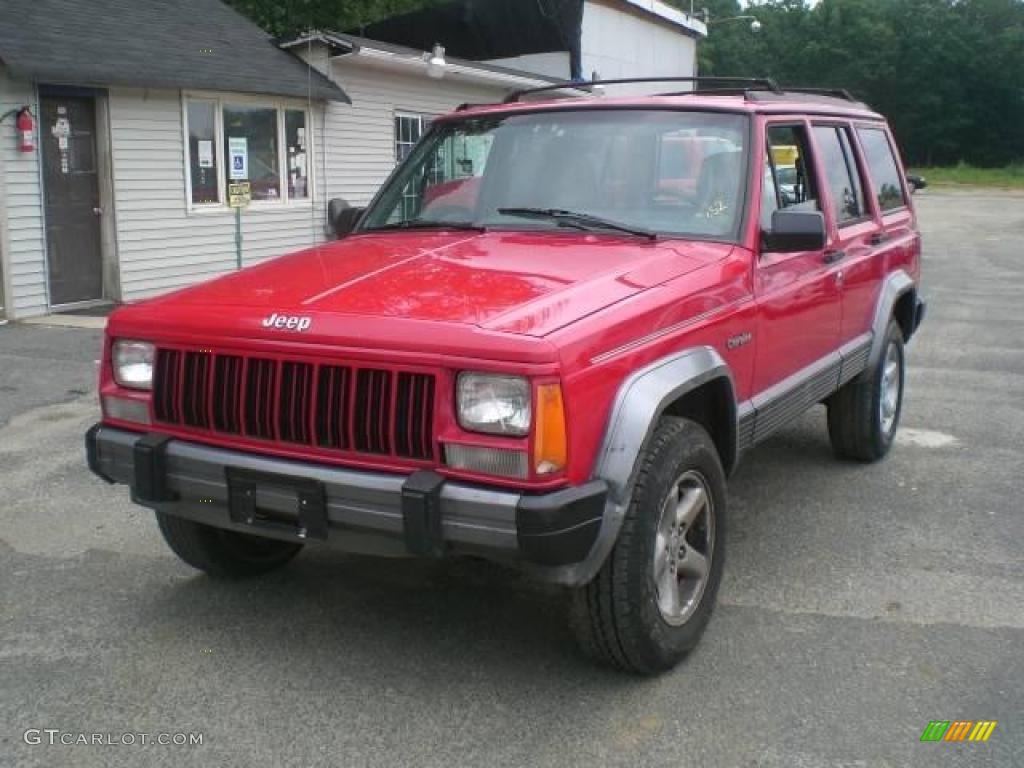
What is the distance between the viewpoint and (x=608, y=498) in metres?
3.05

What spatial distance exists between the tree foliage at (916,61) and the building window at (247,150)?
2285 inches

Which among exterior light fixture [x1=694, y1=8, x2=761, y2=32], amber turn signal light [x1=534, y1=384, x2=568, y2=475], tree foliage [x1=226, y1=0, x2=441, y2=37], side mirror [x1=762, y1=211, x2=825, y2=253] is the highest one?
exterior light fixture [x1=694, y1=8, x2=761, y2=32]

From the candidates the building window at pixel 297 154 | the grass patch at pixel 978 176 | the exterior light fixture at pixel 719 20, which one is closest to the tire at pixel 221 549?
the building window at pixel 297 154

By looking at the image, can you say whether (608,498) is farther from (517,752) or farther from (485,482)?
(517,752)

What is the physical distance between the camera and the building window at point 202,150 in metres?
12.4

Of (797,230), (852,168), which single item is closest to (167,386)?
(797,230)

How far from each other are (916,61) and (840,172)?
75.0 meters

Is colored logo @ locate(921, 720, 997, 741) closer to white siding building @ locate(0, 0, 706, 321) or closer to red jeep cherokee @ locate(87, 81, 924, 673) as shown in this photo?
red jeep cherokee @ locate(87, 81, 924, 673)

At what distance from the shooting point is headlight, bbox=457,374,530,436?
2.94 meters

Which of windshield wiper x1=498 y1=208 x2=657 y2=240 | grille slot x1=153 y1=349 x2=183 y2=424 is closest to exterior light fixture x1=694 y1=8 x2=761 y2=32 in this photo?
windshield wiper x1=498 y1=208 x2=657 y2=240

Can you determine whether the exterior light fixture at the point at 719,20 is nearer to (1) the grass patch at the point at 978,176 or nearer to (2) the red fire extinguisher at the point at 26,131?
(1) the grass patch at the point at 978,176

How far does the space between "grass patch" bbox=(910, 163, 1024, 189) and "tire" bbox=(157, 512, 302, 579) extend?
5406 cm

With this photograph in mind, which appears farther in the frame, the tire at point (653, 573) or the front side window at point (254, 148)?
the front side window at point (254, 148)

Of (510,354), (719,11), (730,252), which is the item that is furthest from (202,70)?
(719,11)
